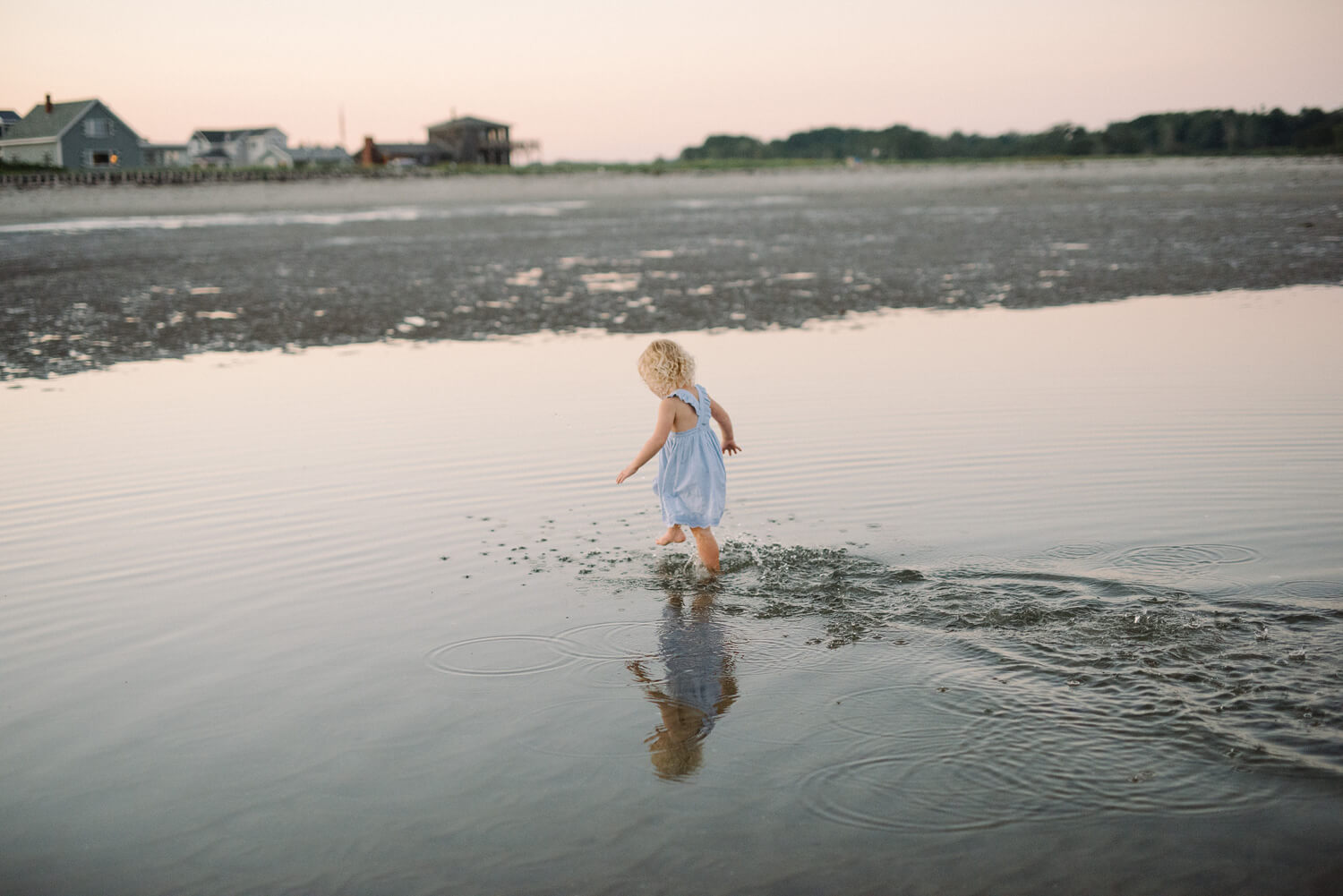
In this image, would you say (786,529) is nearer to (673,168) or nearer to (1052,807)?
(1052,807)

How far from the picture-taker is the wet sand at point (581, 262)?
15.8 m

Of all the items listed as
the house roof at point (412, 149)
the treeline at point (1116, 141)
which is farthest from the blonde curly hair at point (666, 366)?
the house roof at point (412, 149)

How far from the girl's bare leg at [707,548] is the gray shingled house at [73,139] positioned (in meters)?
48.6

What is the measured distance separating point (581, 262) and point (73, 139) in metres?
39.9

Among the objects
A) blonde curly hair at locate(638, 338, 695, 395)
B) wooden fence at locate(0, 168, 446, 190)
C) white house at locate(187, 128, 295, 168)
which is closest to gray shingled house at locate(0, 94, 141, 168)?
wooden fence at locate(0, 168, 446, 190)

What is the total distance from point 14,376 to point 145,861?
10796 mm

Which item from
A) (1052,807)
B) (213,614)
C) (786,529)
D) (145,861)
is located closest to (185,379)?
(213,614)

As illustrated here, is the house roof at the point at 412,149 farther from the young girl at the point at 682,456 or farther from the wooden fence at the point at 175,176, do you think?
the young girl at the point at 682,456

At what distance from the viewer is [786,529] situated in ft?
21.7

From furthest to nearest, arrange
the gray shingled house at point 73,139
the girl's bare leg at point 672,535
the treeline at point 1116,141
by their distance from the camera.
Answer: the treeline at point 1116,141, the gray shingled house at point 73,139, the girl's bare leg at point 672,535

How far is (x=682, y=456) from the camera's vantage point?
238 inches

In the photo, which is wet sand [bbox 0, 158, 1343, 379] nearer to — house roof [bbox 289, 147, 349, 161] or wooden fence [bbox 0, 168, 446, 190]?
wooden fence [bbox 0, 168, 446, 190]

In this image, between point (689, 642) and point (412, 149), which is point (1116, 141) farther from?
point (689, 642)

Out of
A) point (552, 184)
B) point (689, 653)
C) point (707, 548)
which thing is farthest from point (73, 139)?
point (689, 653)
